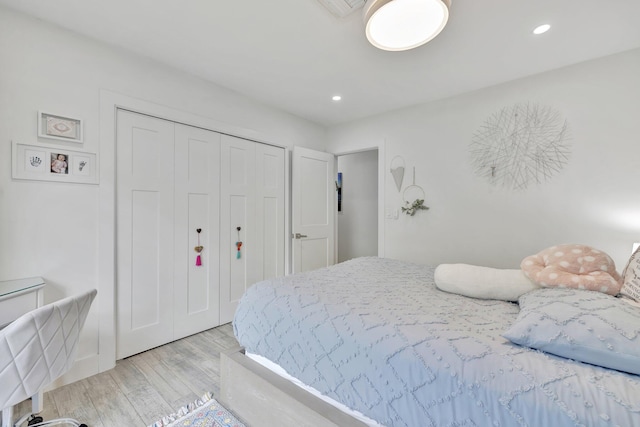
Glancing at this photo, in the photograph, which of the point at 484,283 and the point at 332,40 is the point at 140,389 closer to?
the point at 484,283

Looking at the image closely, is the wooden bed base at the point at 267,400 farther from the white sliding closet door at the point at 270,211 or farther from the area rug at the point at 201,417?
the white sliding closet door at the point at 270,211

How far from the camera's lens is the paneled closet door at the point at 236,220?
2.79 metres

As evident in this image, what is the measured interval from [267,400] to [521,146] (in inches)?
114

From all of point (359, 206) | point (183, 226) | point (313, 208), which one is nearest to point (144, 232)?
point (183, 226)

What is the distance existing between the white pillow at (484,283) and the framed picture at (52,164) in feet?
8.28

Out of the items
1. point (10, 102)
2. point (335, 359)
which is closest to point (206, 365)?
point (335, 359)

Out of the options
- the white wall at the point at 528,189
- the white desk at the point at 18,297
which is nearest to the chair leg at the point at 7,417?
the white desk at the point at 18,297

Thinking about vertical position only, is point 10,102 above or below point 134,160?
above

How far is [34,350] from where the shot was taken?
1.16 metres

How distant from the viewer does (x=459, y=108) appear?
111 inches

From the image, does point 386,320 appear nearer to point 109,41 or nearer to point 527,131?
point 527,131

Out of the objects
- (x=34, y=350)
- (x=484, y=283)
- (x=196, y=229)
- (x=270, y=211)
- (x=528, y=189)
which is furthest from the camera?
(x=270, y=211)

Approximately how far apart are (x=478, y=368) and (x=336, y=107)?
300cm

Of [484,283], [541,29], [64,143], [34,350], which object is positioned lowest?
[34,350]
